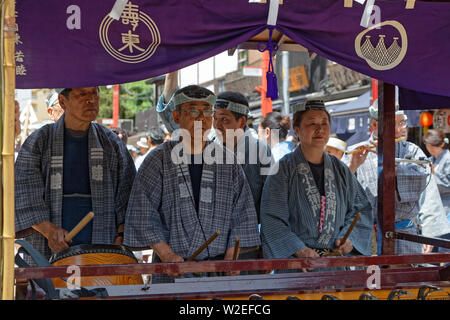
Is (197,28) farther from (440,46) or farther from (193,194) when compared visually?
(440,46)

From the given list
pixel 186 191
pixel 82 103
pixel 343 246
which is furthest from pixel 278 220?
pixel 82 103

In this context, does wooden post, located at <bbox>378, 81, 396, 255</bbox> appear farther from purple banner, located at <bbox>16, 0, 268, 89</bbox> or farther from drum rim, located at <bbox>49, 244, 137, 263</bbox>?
drum rim, located at <bbox>49, 244, 137, 263</bbox>

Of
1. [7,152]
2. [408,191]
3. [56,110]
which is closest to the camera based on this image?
[7,152]

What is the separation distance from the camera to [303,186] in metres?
3.27

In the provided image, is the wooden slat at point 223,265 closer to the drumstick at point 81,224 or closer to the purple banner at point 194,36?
the drumstick at point 81,224

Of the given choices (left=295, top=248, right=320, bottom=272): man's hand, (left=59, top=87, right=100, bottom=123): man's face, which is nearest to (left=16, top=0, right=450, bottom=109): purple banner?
(left=59, top=87, right=100, bottom=123): man's face

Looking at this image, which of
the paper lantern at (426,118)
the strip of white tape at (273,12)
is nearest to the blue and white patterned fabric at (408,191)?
the strip of white tape at (273,12)

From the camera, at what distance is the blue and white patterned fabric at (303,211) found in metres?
3.13

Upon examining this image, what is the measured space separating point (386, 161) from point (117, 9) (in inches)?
79.0

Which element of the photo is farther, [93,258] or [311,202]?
[311,202]

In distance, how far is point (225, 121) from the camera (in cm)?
387

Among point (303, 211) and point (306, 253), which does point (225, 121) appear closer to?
point (303, 211)
